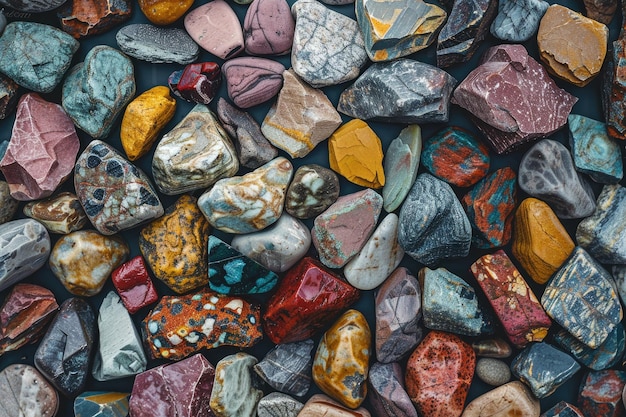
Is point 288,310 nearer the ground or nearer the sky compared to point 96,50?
nearer the ground

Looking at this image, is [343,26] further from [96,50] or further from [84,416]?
[84,416]

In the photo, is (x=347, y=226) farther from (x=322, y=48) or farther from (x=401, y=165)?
(x=322, y=48)

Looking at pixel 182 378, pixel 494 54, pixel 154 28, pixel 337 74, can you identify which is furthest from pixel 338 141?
pixel 182 378

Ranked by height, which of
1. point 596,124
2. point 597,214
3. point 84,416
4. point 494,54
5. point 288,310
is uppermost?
point 494,54

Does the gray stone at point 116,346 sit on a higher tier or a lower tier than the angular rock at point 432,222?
lower

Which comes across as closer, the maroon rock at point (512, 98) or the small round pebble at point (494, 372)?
the maroon rock at point (512, 98)

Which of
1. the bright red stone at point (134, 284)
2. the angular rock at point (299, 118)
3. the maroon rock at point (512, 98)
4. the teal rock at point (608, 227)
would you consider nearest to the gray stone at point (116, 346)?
the bright red stone at point (134, 284)

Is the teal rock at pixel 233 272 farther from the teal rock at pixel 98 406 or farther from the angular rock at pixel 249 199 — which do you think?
the teal rock at pixel 98 406

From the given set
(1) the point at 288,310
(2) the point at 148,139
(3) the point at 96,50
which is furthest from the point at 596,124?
(3) the point at 96,50
